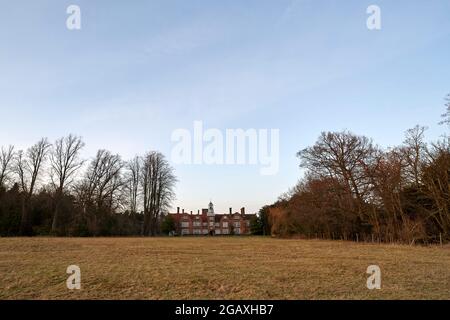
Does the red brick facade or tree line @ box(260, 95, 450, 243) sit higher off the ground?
tree line @ box(260, 95, 450, 243)

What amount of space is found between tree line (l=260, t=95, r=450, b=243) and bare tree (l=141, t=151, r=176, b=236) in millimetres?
24426

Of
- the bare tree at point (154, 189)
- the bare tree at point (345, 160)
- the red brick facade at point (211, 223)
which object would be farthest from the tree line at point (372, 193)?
the red brick facade at point (211, 223)

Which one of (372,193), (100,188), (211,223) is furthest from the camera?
(211,223)

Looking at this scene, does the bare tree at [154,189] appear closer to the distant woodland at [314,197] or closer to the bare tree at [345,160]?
the distant woodland at [314,197]

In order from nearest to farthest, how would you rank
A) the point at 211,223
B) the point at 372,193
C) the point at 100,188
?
the point at 372,193, the point at 100,188, the point at 211,223

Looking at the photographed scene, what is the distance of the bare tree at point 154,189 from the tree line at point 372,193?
24.4m

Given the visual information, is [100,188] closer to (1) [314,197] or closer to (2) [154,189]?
(2) [154,189]

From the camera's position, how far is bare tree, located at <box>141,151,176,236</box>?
211 ft

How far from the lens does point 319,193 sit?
4256 cm

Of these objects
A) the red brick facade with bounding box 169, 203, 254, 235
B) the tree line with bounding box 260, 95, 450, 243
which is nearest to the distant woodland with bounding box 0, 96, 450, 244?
the tree line with bounding box 260, 95, 450, 243

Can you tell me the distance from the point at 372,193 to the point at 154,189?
39389mm

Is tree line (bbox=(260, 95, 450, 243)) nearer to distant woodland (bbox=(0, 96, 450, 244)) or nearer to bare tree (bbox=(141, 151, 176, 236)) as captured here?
distant woodland (bbox=(0, 96, 450, 244))

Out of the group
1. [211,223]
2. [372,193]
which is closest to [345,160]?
[372,193]

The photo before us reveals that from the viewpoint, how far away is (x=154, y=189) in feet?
212
